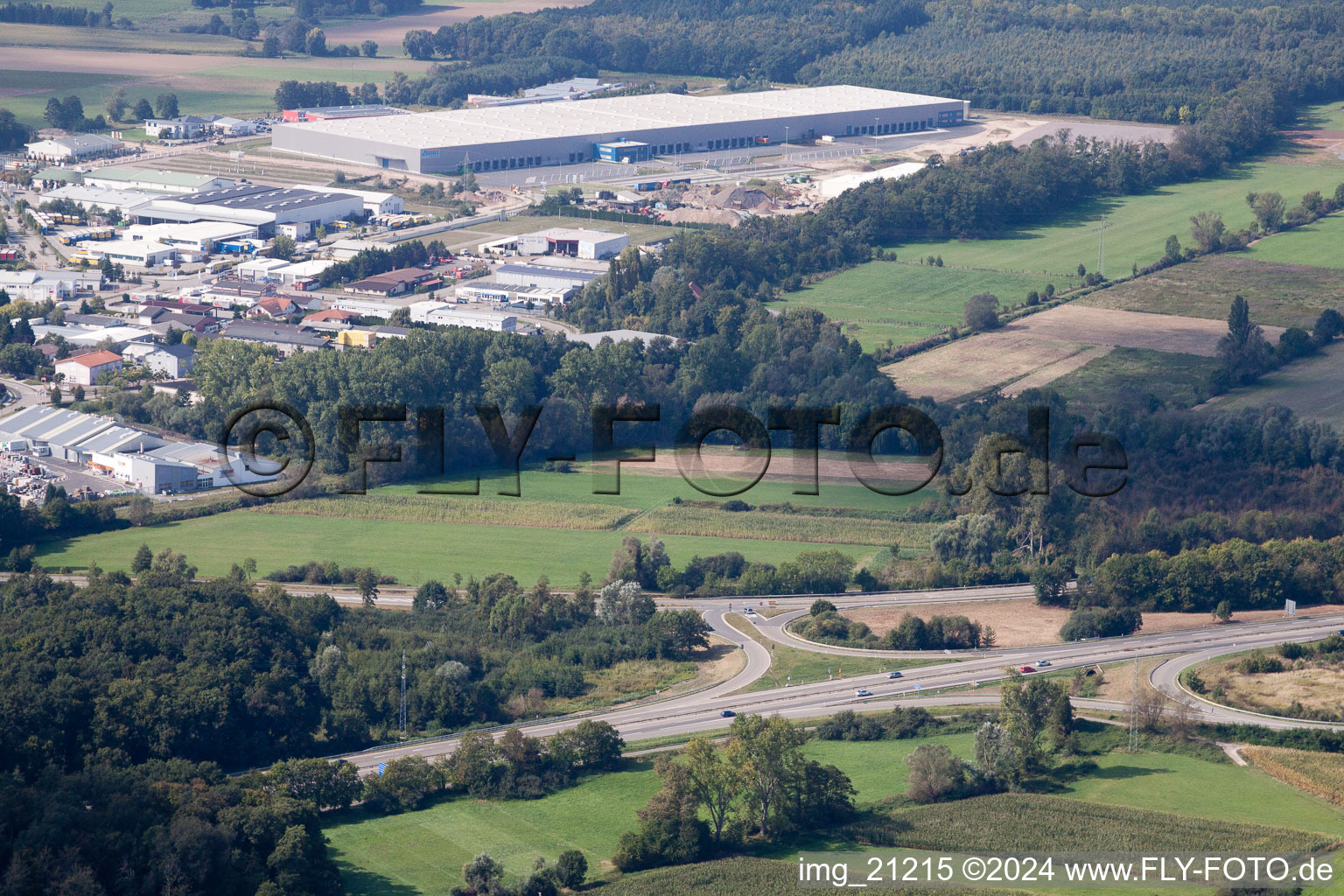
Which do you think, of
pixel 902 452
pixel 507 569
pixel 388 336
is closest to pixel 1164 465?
pixel 902 452

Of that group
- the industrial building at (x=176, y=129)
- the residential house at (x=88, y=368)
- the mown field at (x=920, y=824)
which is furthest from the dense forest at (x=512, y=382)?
the industrial building at (x=176, y=129)

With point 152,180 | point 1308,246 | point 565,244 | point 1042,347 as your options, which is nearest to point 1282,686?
point 1042,347

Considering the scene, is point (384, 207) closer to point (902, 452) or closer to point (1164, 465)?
point (902, 452)

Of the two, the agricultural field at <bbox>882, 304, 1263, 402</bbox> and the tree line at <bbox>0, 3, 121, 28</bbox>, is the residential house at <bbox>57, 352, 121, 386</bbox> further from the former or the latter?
the tree line at <bbox>0, 3, 121, 28</bbox>

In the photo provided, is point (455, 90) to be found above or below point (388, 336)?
above

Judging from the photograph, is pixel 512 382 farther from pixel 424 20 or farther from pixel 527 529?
pixel 424 20
